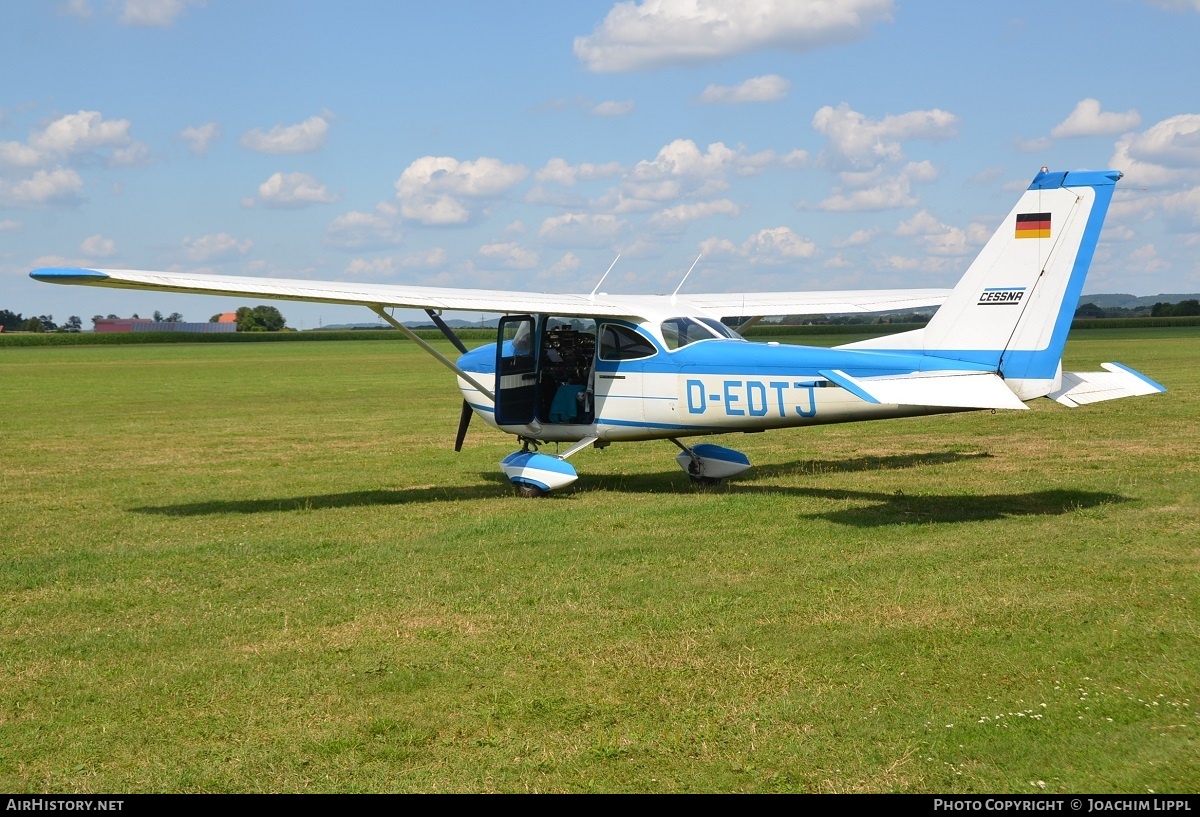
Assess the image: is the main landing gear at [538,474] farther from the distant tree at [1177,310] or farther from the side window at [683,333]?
the distant tree at [1177,310]

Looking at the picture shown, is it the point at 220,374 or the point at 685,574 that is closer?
the point at 685,574

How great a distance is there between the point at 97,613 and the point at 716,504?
5.37 metres

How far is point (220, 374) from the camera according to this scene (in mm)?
39188

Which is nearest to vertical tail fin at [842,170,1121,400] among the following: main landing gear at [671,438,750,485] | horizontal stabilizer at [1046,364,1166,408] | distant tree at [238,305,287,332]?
horizontal stabilizer at [1046,364,1166,408]

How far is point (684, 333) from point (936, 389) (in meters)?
3.04

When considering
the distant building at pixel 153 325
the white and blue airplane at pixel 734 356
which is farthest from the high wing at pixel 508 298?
the distant building at pixel 153 325

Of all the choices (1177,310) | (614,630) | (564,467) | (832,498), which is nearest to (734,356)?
(832,498)

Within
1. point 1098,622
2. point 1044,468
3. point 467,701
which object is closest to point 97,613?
point 467,701

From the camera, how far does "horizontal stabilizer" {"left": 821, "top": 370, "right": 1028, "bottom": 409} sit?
8676 mm

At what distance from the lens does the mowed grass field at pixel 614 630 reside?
4473 millimetres

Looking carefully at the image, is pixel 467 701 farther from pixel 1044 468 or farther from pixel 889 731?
pixel 1044 468

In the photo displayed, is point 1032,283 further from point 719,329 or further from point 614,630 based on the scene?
point 614,630

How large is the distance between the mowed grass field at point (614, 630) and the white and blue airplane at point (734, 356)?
809 millimetres

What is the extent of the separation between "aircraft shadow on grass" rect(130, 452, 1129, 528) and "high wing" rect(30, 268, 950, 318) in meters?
1.90
